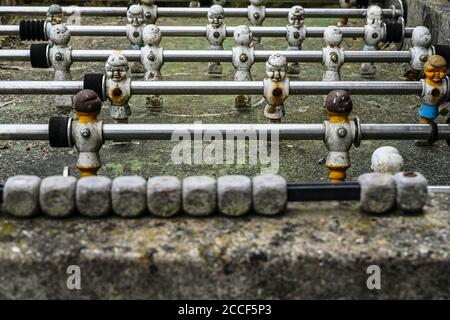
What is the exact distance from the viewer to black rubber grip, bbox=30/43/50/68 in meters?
4.34

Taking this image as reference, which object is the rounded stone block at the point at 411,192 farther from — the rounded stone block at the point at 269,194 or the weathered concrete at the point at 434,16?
the weathered concrete at the point at 434,16

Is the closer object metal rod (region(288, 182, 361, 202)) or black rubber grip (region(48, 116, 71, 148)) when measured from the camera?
metal rod (region(288, 182, 361, 202))

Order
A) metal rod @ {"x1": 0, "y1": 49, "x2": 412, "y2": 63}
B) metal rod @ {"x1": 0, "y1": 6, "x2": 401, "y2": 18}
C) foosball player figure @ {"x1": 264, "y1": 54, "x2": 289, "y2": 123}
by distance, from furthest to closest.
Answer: metal rod @ {"x1": 0, "y1": 6, "x2": 401, "y2": 18} → metal rod @ {"x1": 0, "y1": 49, "x2": 412, "y2": 63} → foosball player figure @ {"x1": 264, "y1": 54, "x2": 289, "y2": 123}

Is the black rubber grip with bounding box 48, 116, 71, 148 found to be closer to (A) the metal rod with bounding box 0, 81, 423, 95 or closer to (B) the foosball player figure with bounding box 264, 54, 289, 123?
(A) the metal rod with bounding box 0, 81, 423, 95

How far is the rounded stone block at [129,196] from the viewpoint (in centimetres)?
230

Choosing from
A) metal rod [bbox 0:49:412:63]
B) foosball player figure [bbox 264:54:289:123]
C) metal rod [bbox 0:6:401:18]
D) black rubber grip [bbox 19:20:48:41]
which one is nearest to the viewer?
foosball player figure [bbox 264:54:289:123]

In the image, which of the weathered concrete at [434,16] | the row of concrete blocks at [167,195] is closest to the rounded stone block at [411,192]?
the row of concrete blocks at [167,195]

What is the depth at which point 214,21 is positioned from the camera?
4.93 m

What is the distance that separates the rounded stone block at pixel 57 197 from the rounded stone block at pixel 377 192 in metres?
1.00

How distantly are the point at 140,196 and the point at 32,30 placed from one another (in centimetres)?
310

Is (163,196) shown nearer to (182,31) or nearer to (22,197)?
(22,197)

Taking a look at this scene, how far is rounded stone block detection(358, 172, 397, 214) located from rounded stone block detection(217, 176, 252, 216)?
0.40m

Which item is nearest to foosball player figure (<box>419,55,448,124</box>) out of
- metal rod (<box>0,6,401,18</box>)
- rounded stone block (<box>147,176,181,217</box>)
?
rounded stone block (<box>147,176,181,217</box>)

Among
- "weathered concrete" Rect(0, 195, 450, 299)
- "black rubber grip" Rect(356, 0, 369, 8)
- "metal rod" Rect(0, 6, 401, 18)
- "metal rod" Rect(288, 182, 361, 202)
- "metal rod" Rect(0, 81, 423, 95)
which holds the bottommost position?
"weathered concrete" Rect(0, 195, 450, 299)
